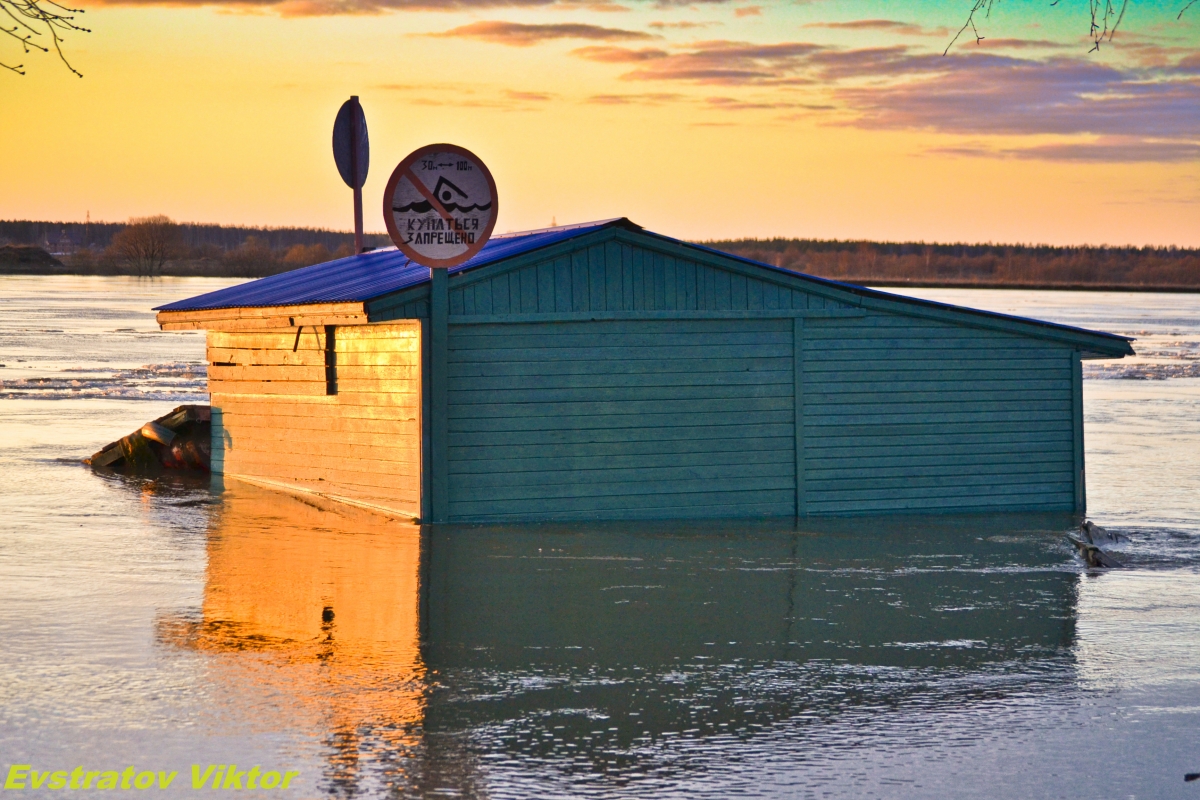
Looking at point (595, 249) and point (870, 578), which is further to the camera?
point (595, 249)

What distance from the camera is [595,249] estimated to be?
1288 cm

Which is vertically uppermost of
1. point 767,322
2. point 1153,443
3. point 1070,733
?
point 767,322

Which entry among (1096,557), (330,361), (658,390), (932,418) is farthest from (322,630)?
(932,418)

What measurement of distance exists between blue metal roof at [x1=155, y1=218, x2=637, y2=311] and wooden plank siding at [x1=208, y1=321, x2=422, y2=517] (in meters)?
0.41

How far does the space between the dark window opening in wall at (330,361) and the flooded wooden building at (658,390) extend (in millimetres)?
23

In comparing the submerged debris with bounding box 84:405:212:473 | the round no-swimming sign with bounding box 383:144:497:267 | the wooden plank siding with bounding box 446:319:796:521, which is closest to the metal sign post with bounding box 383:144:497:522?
the round no-swimming sign with bounding box 383:144:497:267

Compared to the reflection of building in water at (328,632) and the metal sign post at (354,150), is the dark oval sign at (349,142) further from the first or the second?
the reflection of building in water at (328,632)

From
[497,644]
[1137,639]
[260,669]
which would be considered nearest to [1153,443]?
[1137,639]

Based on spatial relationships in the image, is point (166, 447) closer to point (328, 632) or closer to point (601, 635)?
point (328, 632)

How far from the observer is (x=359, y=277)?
14.6m

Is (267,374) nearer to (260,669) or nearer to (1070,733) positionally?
(260,669)

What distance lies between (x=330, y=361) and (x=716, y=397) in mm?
3988

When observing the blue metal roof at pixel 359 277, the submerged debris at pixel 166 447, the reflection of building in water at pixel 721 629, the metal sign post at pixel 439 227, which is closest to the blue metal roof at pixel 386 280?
the blue metal roof at pixel 359 277

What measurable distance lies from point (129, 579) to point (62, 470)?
706 cm
